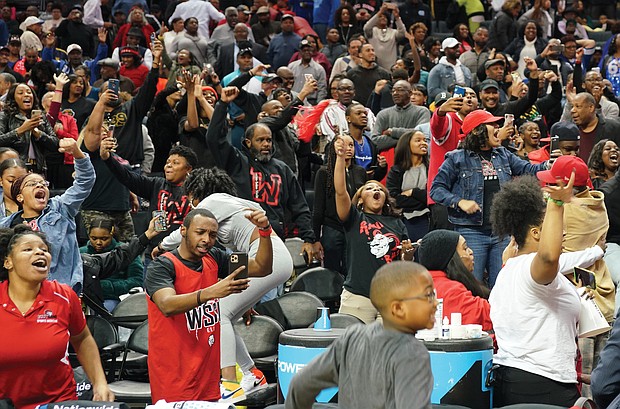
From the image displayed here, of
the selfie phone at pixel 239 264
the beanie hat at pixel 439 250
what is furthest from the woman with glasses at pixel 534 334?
the selfie phone at pixel 239 264

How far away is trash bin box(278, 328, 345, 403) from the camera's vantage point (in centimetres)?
565

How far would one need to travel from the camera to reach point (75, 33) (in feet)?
55.5

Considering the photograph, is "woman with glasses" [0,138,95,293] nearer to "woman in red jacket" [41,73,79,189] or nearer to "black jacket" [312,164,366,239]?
"black jacket" [312,164,366,239]

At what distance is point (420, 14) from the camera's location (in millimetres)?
17609

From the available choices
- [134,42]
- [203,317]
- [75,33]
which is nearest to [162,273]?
[203,317]

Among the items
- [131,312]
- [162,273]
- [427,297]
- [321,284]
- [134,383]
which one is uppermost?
[427,297]

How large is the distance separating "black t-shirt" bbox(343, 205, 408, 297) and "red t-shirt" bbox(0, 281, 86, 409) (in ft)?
9.54

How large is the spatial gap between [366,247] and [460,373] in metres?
2.77

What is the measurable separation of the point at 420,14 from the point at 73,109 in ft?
24.8

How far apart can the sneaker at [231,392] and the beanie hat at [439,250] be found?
141 cm

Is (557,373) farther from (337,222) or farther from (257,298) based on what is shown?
(337,222)

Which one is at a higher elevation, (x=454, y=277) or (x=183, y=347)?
(x=454, y=277)

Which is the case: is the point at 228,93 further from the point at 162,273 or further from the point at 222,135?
the point at 162,273

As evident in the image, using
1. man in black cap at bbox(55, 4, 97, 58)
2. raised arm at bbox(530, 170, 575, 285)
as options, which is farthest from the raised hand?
man in black cap at bbox(55, 4, 97, 58)
